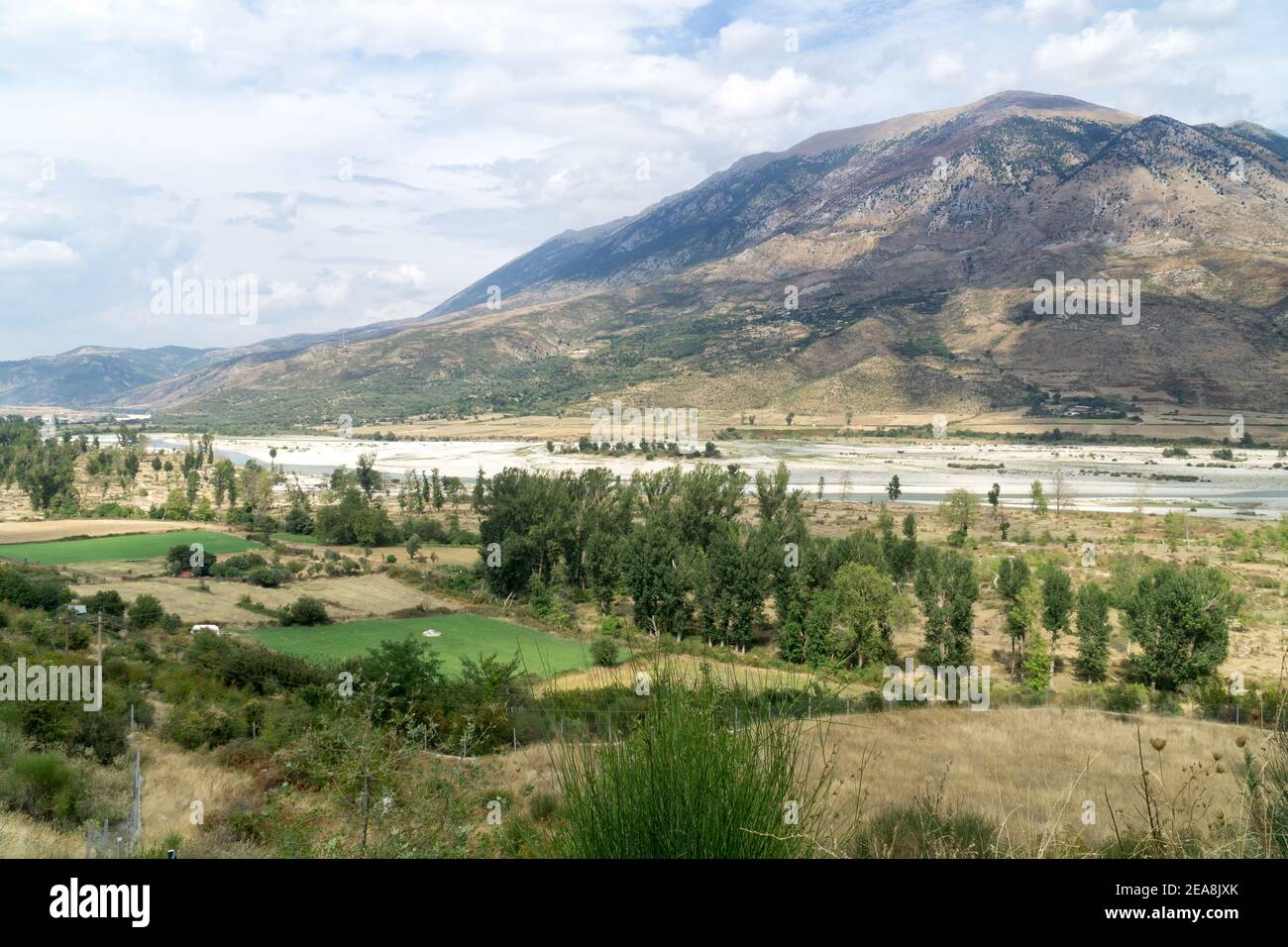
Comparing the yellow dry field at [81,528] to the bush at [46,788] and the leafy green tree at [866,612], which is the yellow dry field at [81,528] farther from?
the bush at [46,788]

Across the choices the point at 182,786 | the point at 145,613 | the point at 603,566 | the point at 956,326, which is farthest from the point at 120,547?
the point at 956,326

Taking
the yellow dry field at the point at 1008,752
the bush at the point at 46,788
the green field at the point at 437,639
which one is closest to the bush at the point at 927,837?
the yellow dry field at the point at 1008,752

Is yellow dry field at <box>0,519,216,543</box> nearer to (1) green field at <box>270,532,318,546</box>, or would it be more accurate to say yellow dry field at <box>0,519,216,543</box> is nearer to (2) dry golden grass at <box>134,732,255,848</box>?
(1) green field at <box>270,532,318,546</box>

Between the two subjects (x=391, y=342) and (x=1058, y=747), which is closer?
(x=1058, y=747)

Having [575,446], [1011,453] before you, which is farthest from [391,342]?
[1011,453]

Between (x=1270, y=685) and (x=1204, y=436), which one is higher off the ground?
(x=1204, y=436)

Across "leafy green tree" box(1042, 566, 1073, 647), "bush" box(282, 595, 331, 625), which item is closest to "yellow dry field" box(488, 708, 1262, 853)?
"leafy green tree" box(1042, 566, 1073, 647)
